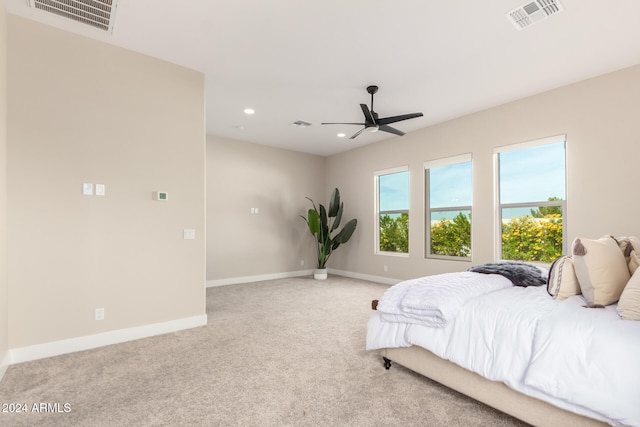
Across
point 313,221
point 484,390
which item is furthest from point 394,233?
point 484,390

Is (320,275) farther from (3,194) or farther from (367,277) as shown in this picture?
(3,194)

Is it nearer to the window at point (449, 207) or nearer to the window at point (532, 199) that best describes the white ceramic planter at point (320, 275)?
the window at point (449, 207)

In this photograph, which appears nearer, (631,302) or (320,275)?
(631,302)

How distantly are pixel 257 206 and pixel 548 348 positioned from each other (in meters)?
5.58

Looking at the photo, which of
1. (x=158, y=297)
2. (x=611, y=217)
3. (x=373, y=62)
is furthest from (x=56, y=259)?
(x=611, y=217)

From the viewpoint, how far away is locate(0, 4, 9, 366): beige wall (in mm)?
2389

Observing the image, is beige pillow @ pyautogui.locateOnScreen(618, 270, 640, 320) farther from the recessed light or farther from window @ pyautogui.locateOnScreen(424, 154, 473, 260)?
the recessed light

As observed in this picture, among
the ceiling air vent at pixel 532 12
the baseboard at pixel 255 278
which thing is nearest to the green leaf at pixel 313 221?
the baseboard at pixel 255 278

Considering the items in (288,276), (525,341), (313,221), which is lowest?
(288,276)

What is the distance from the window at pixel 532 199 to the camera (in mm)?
4035

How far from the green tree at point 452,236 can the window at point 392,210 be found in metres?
0.62

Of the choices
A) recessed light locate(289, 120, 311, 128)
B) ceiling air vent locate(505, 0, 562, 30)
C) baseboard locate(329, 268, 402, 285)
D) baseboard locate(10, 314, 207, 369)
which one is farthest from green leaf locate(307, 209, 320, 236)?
ceiling air vent locate(505, 0, 562, 30)

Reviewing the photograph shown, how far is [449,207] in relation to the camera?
5219 millimetres

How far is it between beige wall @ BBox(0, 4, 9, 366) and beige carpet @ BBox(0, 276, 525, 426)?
11.8 inches
